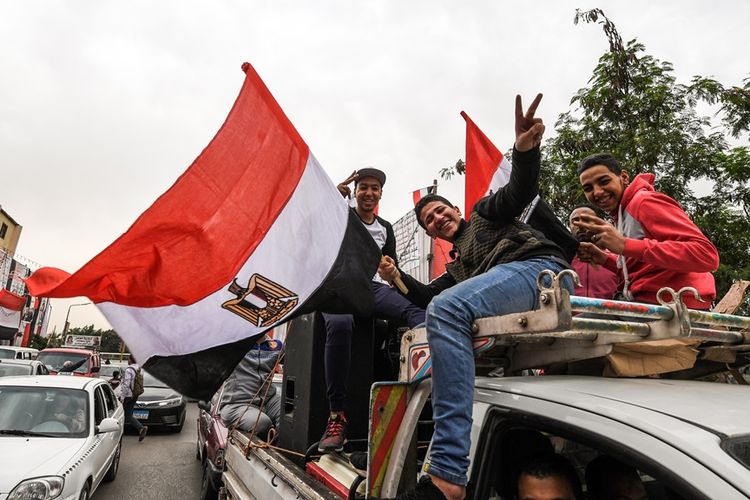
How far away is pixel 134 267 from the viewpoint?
2863 mm

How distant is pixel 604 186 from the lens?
284cm

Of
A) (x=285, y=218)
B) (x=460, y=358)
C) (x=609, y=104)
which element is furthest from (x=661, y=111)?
(x=460, y=358)

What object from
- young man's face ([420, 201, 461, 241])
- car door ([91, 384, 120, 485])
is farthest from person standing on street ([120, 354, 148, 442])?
young man's face ([420, 201, 461, 241])

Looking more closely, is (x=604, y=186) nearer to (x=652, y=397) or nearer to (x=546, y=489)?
(x=652, y=397)

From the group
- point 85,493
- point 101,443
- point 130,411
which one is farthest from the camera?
point 130,411

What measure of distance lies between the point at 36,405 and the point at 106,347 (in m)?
97.5

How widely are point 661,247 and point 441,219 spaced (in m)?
1.08

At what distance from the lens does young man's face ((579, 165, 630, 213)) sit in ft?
9.29

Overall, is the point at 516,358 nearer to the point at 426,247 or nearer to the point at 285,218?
the point at 285,218

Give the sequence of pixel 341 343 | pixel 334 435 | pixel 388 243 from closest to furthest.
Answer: pixel 334 435
pixel 341 343
pixel 388 243

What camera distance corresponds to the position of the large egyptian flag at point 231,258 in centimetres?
288

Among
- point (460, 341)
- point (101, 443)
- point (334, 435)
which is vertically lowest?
point (101, 443)

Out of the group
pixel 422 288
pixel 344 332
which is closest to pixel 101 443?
pixel 344 332

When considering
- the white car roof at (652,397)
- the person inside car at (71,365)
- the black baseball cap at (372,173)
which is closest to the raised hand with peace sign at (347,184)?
the black baseball cap at (372,173)
